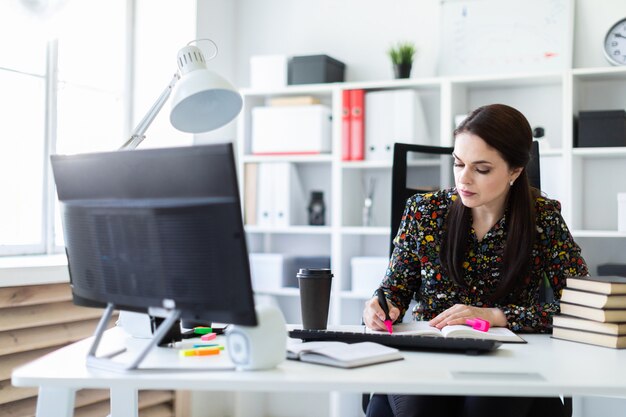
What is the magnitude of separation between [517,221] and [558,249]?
129mm

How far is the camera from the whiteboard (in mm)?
3359

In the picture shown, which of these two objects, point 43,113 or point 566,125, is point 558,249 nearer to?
point 566,125

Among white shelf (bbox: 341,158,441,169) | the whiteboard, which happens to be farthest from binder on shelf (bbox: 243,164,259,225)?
the whiteboard

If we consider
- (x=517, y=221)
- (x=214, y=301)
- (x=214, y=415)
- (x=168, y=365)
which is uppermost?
(x=517, y=221)

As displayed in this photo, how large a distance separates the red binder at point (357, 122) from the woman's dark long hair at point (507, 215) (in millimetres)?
1489

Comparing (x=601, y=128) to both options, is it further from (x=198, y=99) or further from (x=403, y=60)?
(x=198, y=99)

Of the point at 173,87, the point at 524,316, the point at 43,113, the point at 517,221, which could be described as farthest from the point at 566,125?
the point at 43,113

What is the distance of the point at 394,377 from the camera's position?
1.26m

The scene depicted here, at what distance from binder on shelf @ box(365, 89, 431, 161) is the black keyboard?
200 centimetres

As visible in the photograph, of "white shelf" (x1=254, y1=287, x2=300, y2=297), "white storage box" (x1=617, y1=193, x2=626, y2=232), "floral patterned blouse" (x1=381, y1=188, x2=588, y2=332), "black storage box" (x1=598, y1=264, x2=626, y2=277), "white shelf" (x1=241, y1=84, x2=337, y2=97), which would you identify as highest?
"white shelf" (x1=241, y1=84, x2=337, y2=97)

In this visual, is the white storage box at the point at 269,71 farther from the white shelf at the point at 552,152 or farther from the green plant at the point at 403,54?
the white shelf at the point at 552,152

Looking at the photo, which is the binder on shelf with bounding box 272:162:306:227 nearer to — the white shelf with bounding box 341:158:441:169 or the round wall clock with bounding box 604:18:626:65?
the white shelf with bounding box 341:158:441:169

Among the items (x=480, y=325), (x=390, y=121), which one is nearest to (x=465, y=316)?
(x=480, y=325)

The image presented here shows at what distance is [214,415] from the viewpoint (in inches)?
144
